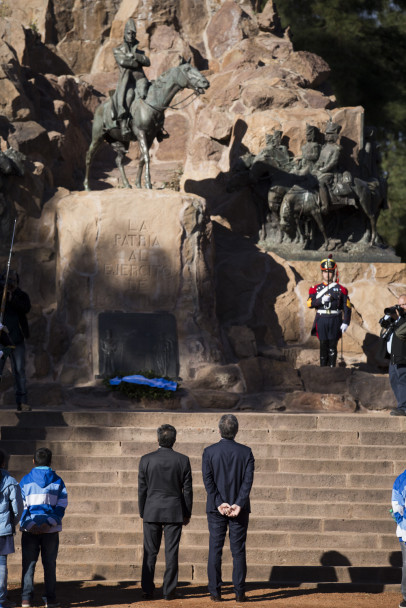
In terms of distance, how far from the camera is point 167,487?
27.3 feet

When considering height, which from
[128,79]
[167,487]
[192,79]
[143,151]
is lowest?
[167,487]

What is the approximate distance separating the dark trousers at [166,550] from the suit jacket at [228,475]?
0.34 metres

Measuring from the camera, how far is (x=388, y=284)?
19016mm

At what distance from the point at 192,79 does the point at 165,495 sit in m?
10.4

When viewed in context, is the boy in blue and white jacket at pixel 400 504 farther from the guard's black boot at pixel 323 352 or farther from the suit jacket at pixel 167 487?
the guard's black boot at pixel 323 352

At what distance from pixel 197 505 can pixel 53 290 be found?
7284 mm

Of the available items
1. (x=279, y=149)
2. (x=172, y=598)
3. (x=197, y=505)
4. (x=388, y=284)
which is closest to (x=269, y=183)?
(x=279, y=149)

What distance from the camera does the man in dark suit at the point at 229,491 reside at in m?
8.30

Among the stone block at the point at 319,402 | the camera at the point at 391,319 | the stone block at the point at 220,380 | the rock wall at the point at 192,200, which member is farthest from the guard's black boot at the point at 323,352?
the camera at the point at 391,319

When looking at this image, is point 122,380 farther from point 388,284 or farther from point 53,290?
point 388,284

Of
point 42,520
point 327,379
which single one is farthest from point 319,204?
point 42,520

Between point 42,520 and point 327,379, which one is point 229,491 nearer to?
point 42,520

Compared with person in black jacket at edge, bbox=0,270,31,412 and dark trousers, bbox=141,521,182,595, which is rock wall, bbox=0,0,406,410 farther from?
dark trousers, bbox=141,521,182,595

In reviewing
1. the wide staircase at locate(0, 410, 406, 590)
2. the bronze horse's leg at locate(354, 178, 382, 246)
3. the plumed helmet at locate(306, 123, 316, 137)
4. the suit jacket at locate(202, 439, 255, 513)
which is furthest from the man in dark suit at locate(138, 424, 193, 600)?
the plumed helmet at locate(306, 123, 316, 137)
